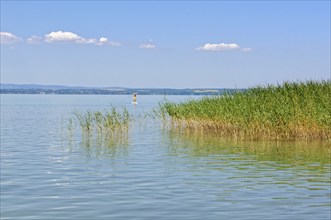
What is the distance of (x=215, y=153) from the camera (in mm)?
28141

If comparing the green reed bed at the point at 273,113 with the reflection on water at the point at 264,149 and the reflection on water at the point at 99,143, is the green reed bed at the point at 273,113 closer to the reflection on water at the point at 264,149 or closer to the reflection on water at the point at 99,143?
the reflection on water at the point at 264,149

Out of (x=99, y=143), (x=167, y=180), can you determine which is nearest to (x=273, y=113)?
(x=99, y=143)

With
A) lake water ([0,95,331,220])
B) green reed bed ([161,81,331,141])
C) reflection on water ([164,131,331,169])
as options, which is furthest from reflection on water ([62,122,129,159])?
green reed bed ([161,81,331,141])

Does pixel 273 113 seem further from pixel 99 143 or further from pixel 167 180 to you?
pixel 167 180

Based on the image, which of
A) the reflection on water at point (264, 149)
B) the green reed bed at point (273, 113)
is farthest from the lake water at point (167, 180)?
the green reed bed at point (273, 113)

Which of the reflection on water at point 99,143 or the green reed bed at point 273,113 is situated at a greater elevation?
the green reed bed at point 273,113

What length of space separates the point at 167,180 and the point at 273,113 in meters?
14.3

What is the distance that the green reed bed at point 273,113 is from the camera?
31.6 metres

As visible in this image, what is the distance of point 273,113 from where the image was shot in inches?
1287

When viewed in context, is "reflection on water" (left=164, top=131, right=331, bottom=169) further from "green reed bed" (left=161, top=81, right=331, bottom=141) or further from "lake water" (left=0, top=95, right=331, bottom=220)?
"green reed bed" (left=161, top=81, right=331, bottom=141)

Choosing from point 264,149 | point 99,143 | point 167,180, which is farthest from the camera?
point 99,143

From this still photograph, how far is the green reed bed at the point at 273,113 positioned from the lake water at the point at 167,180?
4.75 feet

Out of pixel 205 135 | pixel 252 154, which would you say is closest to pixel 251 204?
pixel 252 154

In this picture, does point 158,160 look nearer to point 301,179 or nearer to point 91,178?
point 91,178
